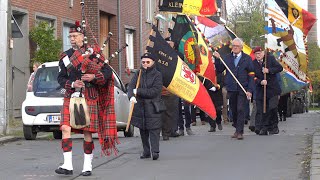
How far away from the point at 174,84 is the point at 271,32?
481 centimetres

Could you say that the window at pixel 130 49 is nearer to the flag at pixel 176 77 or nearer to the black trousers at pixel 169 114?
the black trousers at pixel 169 114

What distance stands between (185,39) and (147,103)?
4.68 metres

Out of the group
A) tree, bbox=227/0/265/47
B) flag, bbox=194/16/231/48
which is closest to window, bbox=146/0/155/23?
tree, bbox=227/0/265/47

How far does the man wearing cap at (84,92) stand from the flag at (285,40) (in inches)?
312

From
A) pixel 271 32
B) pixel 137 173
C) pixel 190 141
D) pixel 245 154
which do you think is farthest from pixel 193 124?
pixel 137 173

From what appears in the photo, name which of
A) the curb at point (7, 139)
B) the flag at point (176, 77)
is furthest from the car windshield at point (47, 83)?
the flag at point (176, 77)

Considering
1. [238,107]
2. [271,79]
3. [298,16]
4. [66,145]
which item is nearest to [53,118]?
[238,107]

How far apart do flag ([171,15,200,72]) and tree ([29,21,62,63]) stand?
8423 millimetres

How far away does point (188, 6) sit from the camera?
1644 centimetres

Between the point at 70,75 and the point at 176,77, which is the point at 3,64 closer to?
the point at 176,77

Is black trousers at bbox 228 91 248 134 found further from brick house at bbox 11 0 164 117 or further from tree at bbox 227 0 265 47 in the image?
tree at bbox 227 0 265 47

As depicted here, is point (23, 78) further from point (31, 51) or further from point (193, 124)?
point (193, 124)

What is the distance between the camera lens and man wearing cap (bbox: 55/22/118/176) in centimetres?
938

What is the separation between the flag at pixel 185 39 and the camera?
16.0 metres
